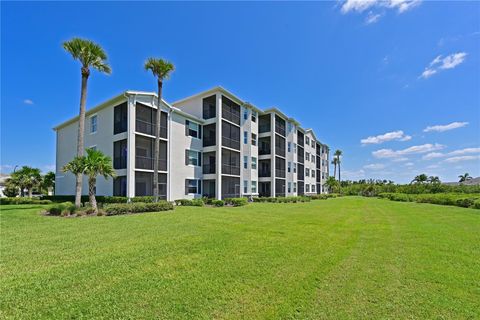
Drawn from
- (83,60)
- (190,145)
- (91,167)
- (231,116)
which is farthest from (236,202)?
(83,60)

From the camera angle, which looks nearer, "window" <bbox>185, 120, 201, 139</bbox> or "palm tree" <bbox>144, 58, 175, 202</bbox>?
"palm tree" <bbox>144, 58, 175, 202</bbox>

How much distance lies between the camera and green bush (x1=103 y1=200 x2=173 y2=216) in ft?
52.2

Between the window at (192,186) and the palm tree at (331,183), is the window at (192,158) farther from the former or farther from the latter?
the palm tree at (331,183)

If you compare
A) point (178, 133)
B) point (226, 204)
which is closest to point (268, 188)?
point (226, 204)

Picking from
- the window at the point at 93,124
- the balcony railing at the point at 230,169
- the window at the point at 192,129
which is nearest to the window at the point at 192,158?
the window at the point at 192,129

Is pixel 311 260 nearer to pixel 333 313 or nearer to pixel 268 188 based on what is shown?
pixel 333 313

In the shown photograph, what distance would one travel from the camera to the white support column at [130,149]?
67.9ft

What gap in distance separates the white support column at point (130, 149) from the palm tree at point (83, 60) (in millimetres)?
3231

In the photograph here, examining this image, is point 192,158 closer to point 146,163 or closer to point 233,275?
point 146,163

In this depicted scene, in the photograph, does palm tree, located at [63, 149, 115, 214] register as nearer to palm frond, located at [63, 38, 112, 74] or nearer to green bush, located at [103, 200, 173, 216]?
green bush, located at [103, 200, 173, 216]

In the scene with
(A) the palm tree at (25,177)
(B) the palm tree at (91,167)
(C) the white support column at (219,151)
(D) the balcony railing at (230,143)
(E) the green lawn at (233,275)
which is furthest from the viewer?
(A) the palm tree at (25,177)

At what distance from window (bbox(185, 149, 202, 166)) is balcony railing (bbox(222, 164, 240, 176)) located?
2768 mm

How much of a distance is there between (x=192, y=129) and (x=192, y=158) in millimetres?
3191

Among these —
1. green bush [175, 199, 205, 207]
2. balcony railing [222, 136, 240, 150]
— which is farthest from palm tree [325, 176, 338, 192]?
green bush [175, 199, 205, 207]
